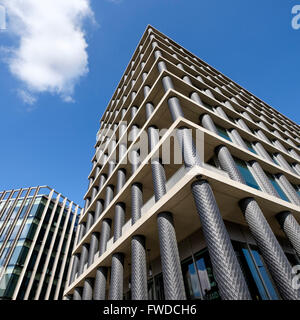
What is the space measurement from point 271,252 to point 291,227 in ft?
9.60

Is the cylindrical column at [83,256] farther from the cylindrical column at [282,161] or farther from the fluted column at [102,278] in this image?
the cylindrical column at [282,161]

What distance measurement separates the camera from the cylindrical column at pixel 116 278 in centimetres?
1005

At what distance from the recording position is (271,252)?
24.3 feet

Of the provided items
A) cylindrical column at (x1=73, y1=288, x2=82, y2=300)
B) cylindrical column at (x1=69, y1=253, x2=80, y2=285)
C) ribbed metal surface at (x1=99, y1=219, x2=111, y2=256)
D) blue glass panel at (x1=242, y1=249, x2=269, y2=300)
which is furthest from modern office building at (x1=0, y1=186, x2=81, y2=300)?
blue glass panel at (x1=242, y1=249, x2=269, y2=300)

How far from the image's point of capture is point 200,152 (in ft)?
38.8

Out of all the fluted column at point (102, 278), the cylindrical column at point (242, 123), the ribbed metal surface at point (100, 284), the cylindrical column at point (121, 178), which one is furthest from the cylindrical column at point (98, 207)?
the cylindrical column at point (242, 123)

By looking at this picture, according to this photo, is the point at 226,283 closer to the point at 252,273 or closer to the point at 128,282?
the point at 252,273

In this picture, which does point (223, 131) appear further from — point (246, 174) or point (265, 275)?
point (265, 275)

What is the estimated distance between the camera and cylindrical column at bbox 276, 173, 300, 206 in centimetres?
1286

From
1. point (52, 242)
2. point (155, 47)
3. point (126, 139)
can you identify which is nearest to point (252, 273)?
point (126, 139)

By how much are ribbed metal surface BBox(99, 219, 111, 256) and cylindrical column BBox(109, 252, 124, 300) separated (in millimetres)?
2533
